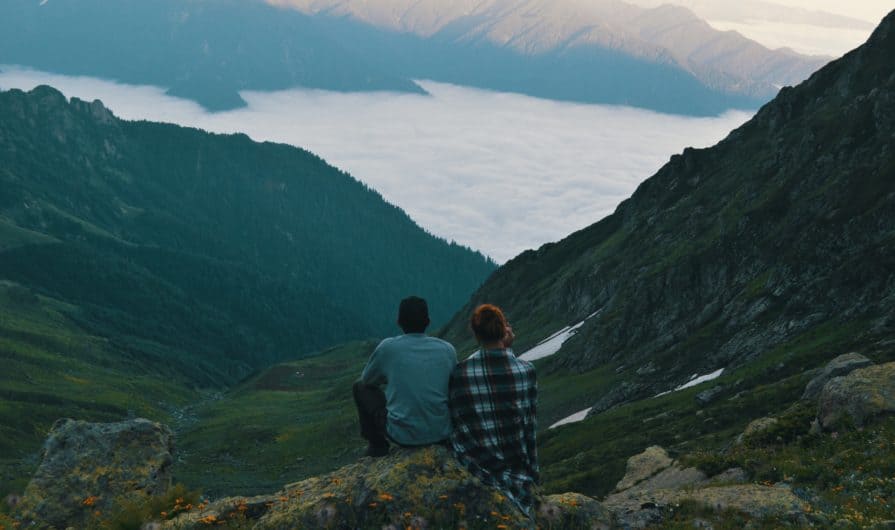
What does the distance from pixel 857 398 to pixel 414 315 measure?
1585 cm

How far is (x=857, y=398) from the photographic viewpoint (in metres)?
26.3

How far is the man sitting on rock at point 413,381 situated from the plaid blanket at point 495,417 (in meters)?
0.38

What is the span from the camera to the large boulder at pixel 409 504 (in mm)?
16531

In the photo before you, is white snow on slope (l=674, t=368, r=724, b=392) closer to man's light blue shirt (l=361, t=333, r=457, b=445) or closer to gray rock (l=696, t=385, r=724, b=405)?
gray rock (l=696, t=385, r=724, b=405)

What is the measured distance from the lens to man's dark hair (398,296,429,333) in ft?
58.4

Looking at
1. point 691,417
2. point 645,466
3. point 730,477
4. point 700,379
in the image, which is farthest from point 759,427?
Result: point 700,379

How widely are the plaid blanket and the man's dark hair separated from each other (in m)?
1.23

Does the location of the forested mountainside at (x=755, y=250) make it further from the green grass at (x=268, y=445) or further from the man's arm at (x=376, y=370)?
the man's arm at (x=376, y=370)

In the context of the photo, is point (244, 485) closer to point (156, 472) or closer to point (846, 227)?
point (846, 227)

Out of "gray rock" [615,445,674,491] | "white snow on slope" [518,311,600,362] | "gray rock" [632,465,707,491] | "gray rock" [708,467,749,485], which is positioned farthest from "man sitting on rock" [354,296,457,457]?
"white snow on slope" [518,311,600,362]

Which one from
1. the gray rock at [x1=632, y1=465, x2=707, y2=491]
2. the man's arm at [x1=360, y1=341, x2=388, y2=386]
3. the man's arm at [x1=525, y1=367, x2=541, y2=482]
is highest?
the man's arm at [x1=360, y1=341, x2=388, y2=386]

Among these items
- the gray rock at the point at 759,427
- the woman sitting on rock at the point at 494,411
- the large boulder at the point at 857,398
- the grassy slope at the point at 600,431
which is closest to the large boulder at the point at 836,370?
the gray rock at the point at 759,427

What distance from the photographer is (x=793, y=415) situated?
94.7 feet

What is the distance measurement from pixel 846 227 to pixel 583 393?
2552 cm
